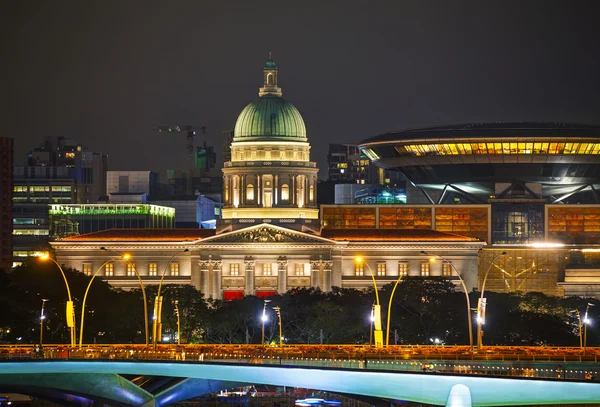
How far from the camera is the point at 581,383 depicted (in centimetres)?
13825

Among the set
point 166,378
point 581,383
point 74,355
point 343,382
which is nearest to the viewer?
point 581,383

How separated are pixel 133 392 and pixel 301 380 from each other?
25.4 m

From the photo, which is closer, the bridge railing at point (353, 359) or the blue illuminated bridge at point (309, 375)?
the blue illuminated bridge at point (309, 375)

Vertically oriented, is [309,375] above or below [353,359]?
below

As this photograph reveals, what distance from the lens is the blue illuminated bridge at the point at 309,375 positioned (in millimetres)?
140750

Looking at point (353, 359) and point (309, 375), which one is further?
point (353, 359)

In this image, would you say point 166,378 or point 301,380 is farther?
point 166,378

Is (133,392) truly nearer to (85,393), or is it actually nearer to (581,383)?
(85,393)

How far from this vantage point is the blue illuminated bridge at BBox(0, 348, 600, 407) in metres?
141

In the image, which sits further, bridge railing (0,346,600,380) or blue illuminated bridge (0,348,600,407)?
bridge railing (0,346,600,380)

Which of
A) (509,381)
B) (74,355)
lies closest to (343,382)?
(509,381)

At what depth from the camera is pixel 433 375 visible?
14325 centimetres

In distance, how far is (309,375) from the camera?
15188 cm

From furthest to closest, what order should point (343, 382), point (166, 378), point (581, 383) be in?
point (166, 378), point (343, 382), point (581, 383)
